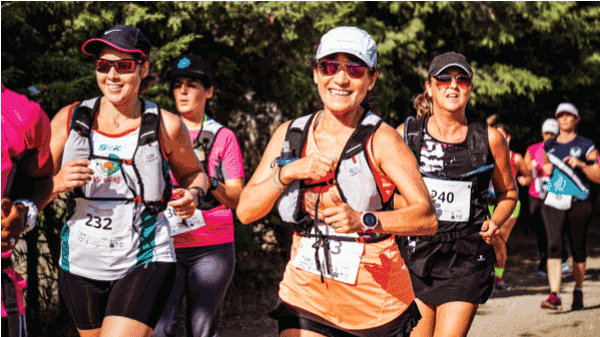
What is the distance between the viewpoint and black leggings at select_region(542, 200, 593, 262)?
809 cm

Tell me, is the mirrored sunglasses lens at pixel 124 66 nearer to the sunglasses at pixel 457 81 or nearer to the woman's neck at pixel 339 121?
the woman's neck at pixel 339 121

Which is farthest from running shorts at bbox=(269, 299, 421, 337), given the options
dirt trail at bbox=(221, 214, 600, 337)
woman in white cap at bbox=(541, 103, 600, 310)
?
woman in white cap at bbox=(541, 103, 600, 310)

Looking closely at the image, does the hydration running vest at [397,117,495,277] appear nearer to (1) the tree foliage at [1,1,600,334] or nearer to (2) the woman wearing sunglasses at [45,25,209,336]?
(1) the tree foliage at [1,1,600,334]

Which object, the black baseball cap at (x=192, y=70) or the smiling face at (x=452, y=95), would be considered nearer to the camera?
the smiling face at (x=452, y=95)

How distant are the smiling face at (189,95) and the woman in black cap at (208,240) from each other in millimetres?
13

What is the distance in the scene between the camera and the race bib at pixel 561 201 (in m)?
8.17

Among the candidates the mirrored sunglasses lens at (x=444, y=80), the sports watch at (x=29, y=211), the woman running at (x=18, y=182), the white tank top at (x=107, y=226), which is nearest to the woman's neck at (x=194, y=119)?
the white tank top at (x=107, y=226)

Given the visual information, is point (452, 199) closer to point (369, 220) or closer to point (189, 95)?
point (369, 220)

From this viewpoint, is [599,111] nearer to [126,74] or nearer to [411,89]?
[411,89]

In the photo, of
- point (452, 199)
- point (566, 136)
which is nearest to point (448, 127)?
point (452, 199)

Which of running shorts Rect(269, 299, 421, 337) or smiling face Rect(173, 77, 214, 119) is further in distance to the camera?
smiling face Rect(173, 77, 214, 119)

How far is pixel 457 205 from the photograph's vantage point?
13.8 feet

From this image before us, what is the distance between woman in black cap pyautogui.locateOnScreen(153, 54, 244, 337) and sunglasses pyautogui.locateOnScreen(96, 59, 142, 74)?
3.03ft

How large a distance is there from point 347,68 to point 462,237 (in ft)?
5.47
